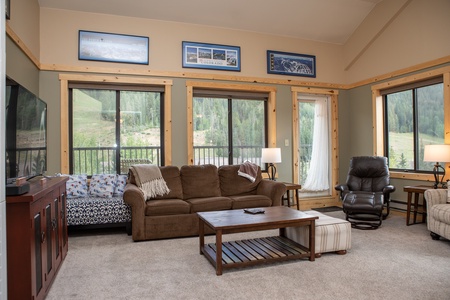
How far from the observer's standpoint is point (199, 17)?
516 centimetres

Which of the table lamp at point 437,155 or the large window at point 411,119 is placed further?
the large window at point 411,119

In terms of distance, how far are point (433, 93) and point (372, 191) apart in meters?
1.78

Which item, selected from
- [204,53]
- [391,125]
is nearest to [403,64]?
[391,125]

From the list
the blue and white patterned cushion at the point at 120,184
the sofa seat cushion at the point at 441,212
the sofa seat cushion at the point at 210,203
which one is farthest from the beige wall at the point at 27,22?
the sofa seat cushion at the point at 441,212

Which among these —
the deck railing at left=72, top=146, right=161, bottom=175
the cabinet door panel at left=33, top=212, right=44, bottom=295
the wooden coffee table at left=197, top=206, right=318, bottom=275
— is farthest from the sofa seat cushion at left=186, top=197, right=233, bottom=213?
the cabinet door panel at left=33, top=212, right=44, bottom=295

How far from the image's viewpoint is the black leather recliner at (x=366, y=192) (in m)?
4.34

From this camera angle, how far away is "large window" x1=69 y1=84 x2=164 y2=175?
489cm

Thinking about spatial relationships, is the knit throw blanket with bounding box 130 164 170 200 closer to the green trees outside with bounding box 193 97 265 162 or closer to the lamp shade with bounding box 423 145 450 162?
the green trees outside with bounding box 193 97 265 162

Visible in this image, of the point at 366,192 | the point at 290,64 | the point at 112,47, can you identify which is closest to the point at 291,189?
the point at 366,192

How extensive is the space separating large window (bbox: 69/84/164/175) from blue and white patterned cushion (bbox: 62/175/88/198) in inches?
20.8

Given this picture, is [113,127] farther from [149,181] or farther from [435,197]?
[435,197]

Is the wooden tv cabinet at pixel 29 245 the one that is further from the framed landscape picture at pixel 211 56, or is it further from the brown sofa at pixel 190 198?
the framed landscape picture at pixel 211 56

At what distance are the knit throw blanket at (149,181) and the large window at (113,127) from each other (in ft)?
2.70

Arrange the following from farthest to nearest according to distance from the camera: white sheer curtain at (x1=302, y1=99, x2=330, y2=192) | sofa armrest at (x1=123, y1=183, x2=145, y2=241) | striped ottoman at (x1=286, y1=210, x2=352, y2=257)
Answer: white sheer curtain at (x1=302, y1=99, x2=330, y2=192), sofa armrest at (x1=123, y1=183, x2=145, y2=241), striped ottoman at (x1=286, y1=210, x2=352, y2=257)
